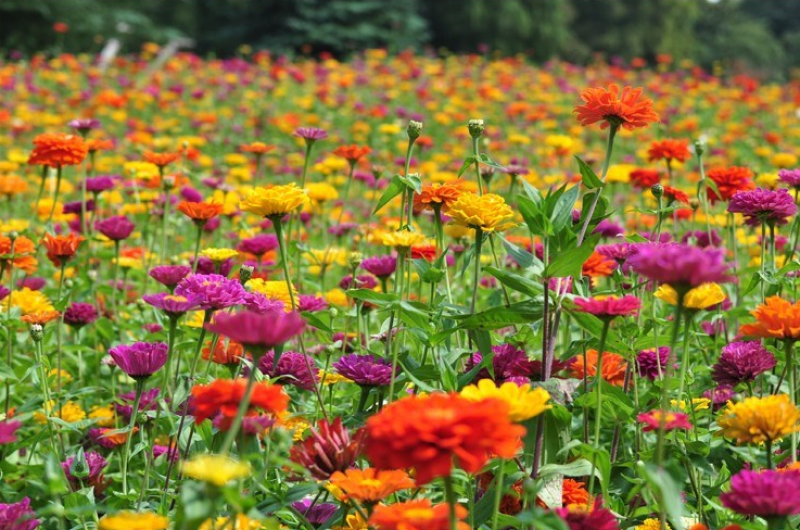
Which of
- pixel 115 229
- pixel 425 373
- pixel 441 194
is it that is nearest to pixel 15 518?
A: pixel 425 373

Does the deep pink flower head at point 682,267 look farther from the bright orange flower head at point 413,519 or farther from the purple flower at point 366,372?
the purple flower at point 366,372

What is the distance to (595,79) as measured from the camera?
34.6 feet

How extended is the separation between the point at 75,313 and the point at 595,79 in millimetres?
9066

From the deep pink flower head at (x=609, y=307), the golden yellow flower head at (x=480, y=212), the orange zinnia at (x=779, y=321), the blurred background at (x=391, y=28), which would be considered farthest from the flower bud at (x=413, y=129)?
the blurred background at (x=391, y=28)

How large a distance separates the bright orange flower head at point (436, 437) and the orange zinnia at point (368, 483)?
Answer: 167mm

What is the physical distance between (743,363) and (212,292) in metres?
0.88

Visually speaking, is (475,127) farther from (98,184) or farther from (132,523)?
(98,184)

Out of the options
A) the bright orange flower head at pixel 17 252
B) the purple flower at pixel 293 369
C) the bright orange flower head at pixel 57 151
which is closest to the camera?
the purple flower at pixel 293 369

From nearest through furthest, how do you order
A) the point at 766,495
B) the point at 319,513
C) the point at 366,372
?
the point at 766,495 → the point at 319,513 → the point at 366,372

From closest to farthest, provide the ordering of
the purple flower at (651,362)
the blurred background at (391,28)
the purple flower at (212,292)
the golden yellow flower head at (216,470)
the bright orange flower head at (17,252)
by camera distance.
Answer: the golden yellow flower head at (216,470)
the purple flower at (212,292)
the purple flower at (651,362)
the bright orange flower head at (17,252)
the blurred background at (391,28)

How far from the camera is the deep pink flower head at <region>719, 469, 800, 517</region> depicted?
102 centimetres

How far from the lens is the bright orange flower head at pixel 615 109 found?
155 cm

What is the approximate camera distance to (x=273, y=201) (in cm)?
152

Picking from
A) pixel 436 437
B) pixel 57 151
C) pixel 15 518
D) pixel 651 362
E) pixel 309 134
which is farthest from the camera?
pixel 57 151
